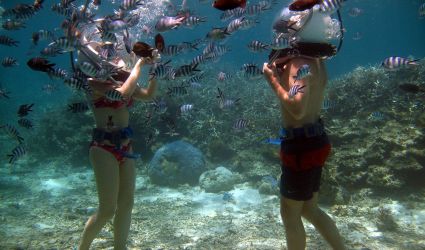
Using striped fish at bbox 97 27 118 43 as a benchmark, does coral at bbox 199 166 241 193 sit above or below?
below

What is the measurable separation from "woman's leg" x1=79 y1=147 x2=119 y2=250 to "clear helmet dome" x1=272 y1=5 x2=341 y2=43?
2.67 m

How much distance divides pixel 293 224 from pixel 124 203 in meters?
2.34

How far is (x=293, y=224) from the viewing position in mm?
3604

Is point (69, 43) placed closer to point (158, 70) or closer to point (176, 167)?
point (158, 70)

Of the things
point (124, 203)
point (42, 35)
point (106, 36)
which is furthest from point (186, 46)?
point (42, 35)

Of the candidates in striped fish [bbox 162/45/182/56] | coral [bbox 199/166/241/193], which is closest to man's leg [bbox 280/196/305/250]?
striped fish [bbox 162/45/182/56]

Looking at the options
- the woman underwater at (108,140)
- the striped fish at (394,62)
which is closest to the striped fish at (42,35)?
the woman underwater at (108,140)

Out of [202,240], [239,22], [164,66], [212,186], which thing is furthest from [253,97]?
[164,66]

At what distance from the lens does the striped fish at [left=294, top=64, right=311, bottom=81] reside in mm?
3207

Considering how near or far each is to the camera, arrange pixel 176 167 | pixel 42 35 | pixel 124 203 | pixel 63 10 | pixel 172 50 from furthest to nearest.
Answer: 1. pixel 176 167
2. pixel 42 35
3. pixel 63 10
4. pixel 172 50
5. pixel 124 203

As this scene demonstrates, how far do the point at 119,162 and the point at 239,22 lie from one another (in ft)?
12.5

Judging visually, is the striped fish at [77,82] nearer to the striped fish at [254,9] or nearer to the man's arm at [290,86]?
the man's arm at [290,86]

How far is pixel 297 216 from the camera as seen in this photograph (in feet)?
11.9

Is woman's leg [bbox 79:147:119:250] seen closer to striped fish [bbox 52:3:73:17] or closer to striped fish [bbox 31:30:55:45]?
striped fish [bbox 31:30:55:45]
